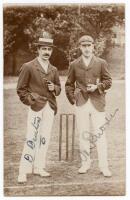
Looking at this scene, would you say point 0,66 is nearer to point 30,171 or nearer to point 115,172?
point 30,171

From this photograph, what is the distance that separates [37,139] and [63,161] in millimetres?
147

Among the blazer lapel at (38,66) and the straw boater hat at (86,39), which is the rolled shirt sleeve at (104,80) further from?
the blazer lapel at (38,66)

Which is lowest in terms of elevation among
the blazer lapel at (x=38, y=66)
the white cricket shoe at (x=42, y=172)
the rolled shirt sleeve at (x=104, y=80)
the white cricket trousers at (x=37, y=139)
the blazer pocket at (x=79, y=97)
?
the white cricket shoe at (x=42, y=172)

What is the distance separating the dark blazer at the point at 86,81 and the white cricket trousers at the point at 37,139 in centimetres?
12

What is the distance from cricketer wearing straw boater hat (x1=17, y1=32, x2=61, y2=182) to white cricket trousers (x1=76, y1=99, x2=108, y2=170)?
12cm

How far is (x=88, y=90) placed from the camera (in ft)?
7.14

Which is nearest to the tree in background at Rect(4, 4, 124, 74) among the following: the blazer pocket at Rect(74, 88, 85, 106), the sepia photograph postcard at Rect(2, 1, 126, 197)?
the sepia photograph postcard at Rect(2, 1, 126, 197)

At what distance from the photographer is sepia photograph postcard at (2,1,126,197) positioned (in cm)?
217

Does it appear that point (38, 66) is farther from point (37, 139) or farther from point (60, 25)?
point (37, 139)

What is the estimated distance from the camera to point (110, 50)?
2193 mm

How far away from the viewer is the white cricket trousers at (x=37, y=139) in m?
2.18

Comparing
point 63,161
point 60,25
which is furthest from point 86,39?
point 63,161

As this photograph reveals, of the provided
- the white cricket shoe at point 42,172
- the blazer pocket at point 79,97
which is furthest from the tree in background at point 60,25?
the white cricket shoe at point 42,172

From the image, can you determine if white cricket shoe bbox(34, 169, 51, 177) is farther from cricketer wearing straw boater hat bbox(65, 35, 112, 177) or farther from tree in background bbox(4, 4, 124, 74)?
tree in background bbox(4, 4, 124, 74)
